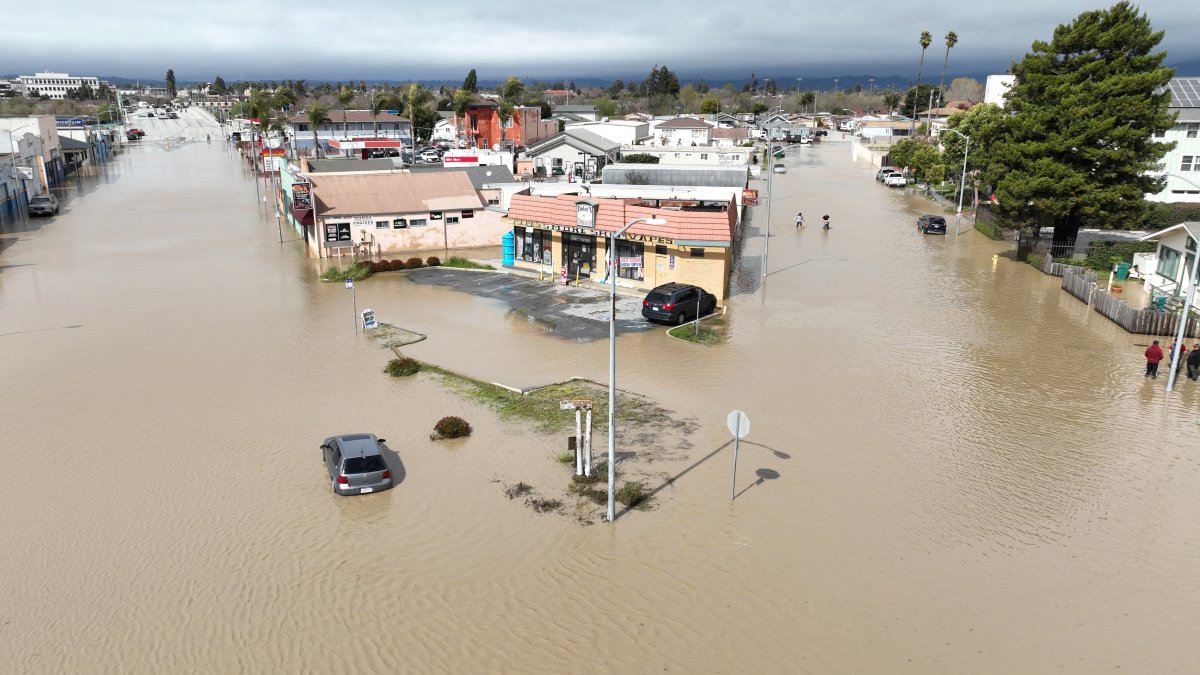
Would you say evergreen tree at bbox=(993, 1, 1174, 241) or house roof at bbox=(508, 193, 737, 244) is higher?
evergreen tree at bbox=(993, 1, 1174, 241)

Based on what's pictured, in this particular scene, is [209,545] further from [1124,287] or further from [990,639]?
[1124,287]

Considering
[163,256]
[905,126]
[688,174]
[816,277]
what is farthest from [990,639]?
[905,126]

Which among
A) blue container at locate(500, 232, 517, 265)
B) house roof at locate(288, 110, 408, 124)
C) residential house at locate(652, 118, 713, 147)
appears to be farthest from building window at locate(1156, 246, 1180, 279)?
house roof at locate(288, 110, 408, 124)

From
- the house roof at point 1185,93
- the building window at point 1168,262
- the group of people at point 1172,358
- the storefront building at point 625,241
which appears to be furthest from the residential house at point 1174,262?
the house roof at point 1185,93

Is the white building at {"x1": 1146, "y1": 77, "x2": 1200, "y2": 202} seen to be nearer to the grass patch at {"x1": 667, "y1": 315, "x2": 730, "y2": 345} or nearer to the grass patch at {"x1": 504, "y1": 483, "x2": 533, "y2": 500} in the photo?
the grass patch at {"x1": 667, "y1": 315, "x2": 730, "y2": 345}

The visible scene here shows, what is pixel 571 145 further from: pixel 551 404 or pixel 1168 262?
pixel 551 404
